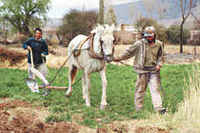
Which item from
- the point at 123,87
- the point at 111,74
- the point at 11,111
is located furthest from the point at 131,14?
the point at 11,111

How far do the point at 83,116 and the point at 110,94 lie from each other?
3.41 meters

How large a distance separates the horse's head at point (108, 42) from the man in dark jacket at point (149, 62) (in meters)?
0.31

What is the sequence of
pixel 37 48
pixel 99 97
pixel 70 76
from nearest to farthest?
pixel 37 48
pixel 99 97
pixel 70 76

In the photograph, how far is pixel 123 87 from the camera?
10.8 meters

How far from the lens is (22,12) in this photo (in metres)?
31.1

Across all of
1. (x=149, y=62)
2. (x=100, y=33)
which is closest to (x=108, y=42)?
(x=100, y=33)

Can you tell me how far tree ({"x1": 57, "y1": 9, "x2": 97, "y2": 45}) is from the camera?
23.9 m

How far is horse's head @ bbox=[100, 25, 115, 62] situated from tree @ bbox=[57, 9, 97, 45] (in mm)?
16147

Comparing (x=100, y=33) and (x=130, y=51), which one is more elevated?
(x=100, y=33)

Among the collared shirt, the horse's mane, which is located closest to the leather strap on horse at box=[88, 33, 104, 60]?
the horse's mane

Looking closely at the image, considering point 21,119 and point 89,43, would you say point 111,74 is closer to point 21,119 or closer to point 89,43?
point 89,43

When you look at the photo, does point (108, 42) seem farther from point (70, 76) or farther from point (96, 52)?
point (70, 76)

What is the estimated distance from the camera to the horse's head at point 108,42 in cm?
659

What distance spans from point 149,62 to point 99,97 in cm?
274
